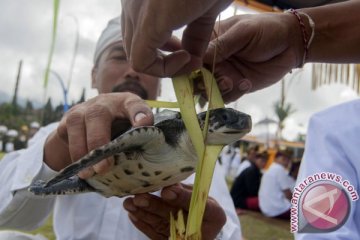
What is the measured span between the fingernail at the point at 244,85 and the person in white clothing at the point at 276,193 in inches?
143

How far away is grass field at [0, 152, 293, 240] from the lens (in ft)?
9.18

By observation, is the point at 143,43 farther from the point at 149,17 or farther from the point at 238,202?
the point at 238,202

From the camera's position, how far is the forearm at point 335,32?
685 mm

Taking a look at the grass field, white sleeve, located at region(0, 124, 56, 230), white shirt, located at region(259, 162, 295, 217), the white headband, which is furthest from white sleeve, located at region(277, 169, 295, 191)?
white sleeve, located at region(0, 124, 56, 230)

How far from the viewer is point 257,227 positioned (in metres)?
3.59

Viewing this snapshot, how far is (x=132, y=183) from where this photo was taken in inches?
24.3

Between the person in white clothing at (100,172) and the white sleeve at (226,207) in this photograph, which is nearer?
the person in white clothing at (100,172)

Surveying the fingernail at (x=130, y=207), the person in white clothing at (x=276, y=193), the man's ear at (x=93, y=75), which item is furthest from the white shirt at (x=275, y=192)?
the fingernail at (x=130, y=207)

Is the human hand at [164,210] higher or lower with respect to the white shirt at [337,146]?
lower

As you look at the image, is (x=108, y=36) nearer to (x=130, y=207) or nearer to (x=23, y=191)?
(x=23, y=191)

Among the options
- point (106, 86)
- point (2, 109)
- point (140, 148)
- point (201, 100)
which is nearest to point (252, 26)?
point (201, 100)

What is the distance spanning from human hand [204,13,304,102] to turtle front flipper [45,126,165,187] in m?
0.14

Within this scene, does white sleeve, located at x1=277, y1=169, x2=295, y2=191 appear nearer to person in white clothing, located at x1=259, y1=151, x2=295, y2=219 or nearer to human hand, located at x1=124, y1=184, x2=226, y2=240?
person in white clothing, located at x1=259, y1=151, x2=295, y2=219

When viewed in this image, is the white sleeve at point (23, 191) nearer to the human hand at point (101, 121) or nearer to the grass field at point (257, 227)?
the human hand at point (101, 121)
